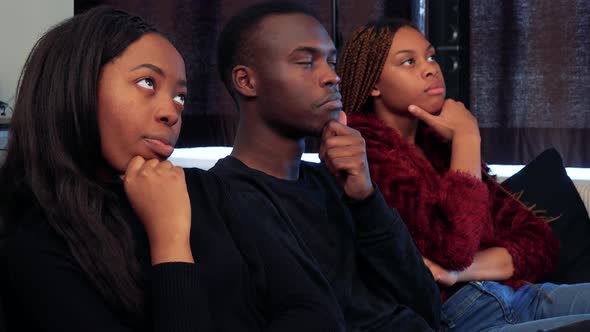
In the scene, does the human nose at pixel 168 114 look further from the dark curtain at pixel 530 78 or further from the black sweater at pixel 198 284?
the dark curtain at pixel 530 78

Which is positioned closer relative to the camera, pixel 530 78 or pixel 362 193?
pixel 362 193

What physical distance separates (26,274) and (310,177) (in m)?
0.70

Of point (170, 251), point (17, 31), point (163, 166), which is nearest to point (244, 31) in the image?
point (163, 166)

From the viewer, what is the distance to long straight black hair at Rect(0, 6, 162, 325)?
3.41 ft

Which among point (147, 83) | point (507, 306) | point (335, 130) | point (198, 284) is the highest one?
point (147, 83)

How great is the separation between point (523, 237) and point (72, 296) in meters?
1.23

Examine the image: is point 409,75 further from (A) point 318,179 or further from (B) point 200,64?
(B) point 200,64

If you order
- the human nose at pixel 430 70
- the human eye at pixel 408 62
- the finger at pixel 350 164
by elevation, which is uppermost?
the human eye at pixel 408 62

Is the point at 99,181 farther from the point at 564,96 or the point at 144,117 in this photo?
the point at 564,96

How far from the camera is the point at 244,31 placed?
160cm

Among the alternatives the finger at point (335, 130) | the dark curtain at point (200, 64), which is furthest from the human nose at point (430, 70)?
the dark curtain at point (200, 64)

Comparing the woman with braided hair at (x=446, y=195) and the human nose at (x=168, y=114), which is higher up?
the human nose at (x=168, y=114)

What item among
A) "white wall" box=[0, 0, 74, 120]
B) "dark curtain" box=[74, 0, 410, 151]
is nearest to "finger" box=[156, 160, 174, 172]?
"dark curtain" box=[74, 0, 410, 151]

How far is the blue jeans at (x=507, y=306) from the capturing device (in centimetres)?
172
